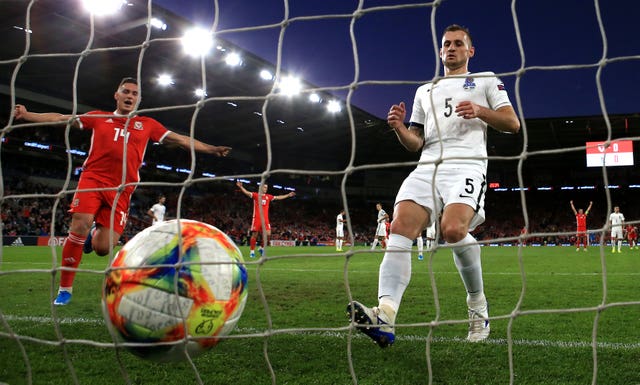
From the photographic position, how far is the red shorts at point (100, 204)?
16.0ft

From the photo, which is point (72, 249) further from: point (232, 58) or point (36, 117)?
point (232, 58)

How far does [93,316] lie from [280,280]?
3.58 m

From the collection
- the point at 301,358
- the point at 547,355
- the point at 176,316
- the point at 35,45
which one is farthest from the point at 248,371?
the point at 35,45

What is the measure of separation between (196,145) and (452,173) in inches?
71.3

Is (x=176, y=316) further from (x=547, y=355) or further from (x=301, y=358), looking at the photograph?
(x=547, y=355)

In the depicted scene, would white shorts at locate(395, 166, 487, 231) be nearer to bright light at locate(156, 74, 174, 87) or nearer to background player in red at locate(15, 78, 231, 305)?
background player in red at locate(15, 78, 231, 305)

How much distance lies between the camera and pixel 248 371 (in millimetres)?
2820

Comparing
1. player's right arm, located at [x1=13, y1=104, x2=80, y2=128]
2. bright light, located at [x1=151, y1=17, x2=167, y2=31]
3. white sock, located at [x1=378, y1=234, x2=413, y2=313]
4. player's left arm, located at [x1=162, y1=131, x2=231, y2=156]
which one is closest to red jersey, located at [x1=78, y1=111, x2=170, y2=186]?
player's left arm, located at [x1=162, y1=131, x2=231, y2=156]

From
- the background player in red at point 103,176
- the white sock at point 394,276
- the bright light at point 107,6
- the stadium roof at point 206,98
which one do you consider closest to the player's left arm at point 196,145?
the background player in red at point 103,176

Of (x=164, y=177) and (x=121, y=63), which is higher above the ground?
(x=121, y=63)

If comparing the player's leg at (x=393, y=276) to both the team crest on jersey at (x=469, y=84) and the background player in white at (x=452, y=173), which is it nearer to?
the background player in white at (x=452, y=173)

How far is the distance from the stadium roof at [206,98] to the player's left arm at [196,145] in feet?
16.8

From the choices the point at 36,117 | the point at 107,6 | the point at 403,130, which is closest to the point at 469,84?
the point at 403,130

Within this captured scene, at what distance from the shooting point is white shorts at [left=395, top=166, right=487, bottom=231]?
10.8ft
